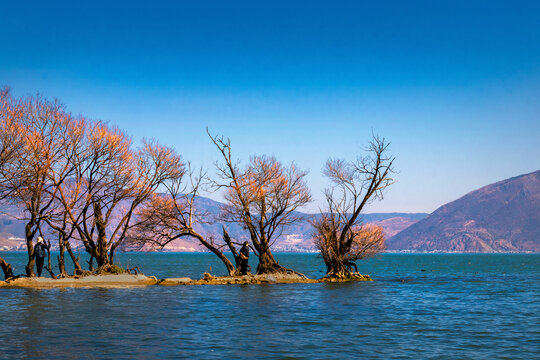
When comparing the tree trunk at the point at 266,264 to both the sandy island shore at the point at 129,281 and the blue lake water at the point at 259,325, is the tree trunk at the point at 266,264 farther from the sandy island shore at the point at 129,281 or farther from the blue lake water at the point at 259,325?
the blue lake water at the point at 259,325

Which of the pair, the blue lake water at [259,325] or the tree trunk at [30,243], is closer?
the blue lake water at [259,325]

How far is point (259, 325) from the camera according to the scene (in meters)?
22.6

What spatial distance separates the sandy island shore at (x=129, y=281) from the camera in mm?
36000

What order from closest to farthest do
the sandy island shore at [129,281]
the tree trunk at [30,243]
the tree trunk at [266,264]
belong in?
the tree trunk at [30,243] < the sandy island shore at [129,281] < the tree trunk at [266,264]

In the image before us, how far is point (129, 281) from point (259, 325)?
1968cm

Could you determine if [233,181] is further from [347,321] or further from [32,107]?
[347,321]

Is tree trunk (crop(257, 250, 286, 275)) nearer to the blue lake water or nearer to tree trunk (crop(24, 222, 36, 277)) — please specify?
the blue lake water

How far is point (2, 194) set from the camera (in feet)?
116

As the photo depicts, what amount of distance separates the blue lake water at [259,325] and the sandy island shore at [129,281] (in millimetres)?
1343

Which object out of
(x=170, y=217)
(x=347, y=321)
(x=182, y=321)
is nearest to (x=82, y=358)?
(x=182, y=321)

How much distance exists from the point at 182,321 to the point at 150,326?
6.24ft

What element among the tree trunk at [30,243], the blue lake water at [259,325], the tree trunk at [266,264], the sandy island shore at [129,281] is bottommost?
the blue lake water at [259,325]

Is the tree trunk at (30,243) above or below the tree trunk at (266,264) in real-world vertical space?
above

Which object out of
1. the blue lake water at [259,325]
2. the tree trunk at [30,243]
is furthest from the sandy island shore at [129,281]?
the blue lake water at [259,325]
